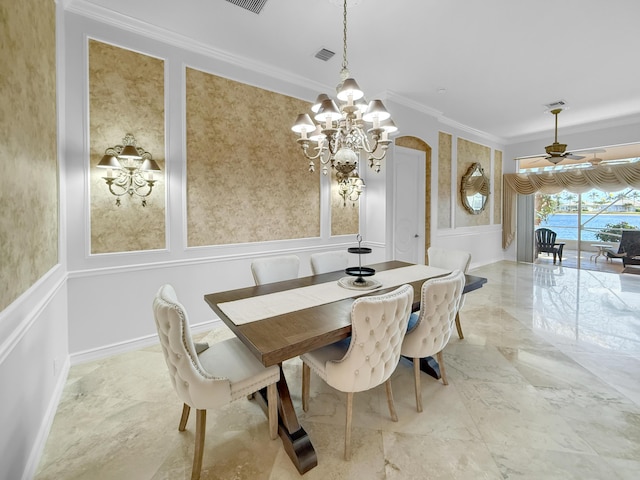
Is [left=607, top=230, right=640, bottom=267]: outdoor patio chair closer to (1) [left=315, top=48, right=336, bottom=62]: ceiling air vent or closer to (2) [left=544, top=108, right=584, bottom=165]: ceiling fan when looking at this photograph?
(2) [left=544, top=108, right=584, bottom=165]: ceiling fan

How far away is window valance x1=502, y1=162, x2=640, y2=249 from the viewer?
18.6ft

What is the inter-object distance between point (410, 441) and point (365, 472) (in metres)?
0.36

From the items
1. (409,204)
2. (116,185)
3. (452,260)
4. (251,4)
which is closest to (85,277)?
(116,185)

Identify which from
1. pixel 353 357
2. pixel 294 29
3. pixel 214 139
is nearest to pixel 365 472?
pixel 353 357

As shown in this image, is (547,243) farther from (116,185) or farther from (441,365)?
(116,185)

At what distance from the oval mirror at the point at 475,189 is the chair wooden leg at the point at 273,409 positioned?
5.84 m

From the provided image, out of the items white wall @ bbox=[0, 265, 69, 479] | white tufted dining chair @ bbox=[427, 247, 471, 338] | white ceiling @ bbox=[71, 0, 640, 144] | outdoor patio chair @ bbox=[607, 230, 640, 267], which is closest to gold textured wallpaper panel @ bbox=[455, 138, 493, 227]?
white ceiling @ bbox=[71, 0, 640, 144]

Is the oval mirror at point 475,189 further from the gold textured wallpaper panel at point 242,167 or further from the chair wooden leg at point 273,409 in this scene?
the chair wooden leg at point 273,409

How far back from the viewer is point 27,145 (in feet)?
5.16

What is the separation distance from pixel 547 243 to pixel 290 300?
7.87 m

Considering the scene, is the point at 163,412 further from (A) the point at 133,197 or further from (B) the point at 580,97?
(B) the point at 580,97

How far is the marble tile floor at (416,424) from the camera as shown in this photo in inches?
60.1

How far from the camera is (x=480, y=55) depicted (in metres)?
3.28

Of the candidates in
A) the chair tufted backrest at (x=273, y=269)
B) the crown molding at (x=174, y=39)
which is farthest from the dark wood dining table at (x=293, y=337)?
the crown molding at (x=174, y=39)
